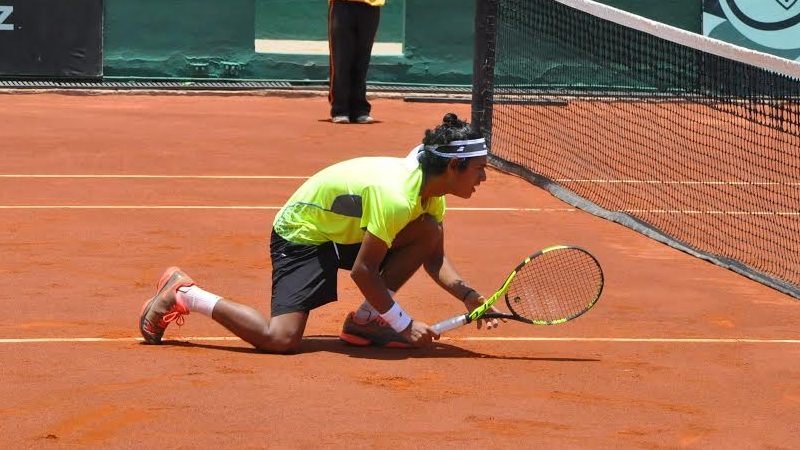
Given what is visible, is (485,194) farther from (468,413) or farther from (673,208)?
(468,413)

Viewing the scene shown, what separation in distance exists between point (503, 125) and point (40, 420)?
28.9 feet

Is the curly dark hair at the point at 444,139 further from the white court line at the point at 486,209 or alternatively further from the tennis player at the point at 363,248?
the white court line at the point at 486,209

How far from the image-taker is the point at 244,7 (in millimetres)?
16125

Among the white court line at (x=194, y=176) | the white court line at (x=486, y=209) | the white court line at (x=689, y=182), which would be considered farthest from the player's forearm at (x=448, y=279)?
the white court line at (x=689, y=182)

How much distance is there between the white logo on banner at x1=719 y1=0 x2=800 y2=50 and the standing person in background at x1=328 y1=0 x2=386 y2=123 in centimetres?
489

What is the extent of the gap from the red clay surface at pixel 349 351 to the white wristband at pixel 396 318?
18 centimetres

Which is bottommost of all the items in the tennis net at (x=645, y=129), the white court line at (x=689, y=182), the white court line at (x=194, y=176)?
the white court line at (x=194, y=176)

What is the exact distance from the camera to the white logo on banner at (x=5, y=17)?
15.3 m

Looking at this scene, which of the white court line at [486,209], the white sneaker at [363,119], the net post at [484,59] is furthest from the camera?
the white sneaker at [363,119]

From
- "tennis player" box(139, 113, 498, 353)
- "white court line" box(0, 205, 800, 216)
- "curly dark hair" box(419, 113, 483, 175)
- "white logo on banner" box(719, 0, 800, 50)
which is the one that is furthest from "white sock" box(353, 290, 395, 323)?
"white logo on banner" box(719, 0, 800, 50)

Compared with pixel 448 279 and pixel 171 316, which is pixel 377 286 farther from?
pixel 171 316

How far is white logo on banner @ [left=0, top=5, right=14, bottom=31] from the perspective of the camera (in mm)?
15289

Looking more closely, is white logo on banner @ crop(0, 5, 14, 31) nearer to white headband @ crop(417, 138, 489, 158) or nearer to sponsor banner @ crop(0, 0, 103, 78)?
sponsor banner @ crop(0, 0, 103, 78)

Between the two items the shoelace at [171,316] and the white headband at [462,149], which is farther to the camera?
the shoelace at [171,316]
